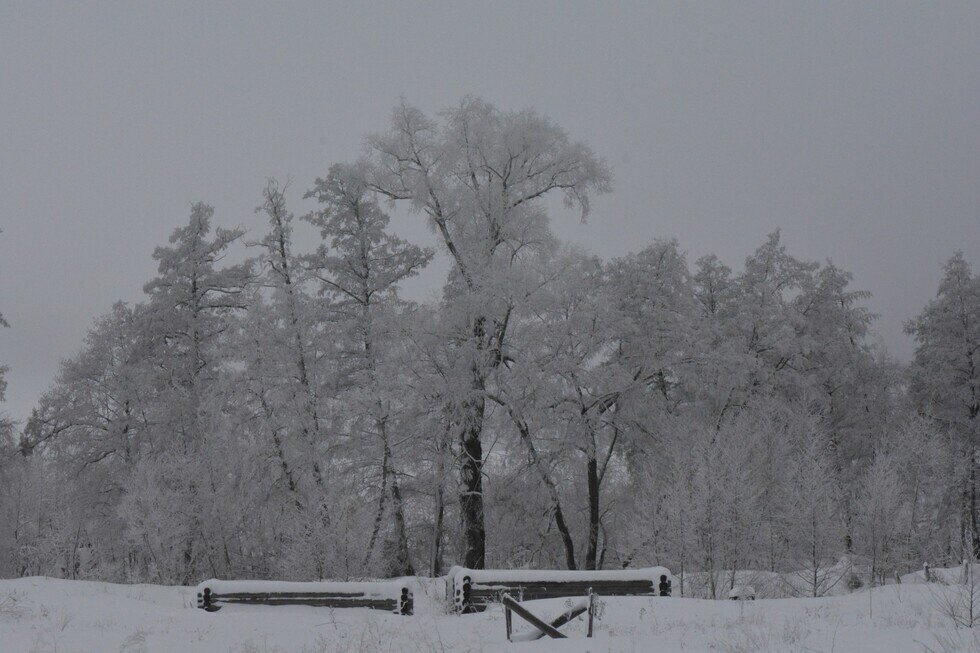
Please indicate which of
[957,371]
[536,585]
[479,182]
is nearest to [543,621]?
[536,585]

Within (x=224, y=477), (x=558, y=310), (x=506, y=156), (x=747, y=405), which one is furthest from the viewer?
(x=747, y=405)

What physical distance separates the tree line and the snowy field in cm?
607

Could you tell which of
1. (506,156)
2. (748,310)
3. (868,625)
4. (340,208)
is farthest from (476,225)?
(868,625)

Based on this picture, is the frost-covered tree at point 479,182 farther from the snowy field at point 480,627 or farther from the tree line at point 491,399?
the snowy field at point 480,627

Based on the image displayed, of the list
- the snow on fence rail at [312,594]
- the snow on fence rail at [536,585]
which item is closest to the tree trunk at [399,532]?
the snow on fence rail at [312,594]

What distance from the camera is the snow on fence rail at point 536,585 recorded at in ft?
40.5

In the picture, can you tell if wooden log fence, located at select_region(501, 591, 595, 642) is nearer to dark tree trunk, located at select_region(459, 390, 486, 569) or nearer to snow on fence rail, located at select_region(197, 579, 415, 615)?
snow on fence rail, located at select_region(197, 579, 415, 615)

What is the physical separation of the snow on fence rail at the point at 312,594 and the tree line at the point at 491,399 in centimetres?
538

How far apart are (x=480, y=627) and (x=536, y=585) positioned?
6.24ft

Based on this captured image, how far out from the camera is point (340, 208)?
2606 centimetres

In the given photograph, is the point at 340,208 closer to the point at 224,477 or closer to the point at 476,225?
the point at 476,225

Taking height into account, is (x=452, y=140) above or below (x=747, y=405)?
above

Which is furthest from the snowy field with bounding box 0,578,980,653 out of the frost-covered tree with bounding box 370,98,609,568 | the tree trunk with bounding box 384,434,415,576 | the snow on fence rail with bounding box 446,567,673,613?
the tree trunk with bounding box 384,434,415,576

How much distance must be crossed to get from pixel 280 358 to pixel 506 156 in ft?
31.5
